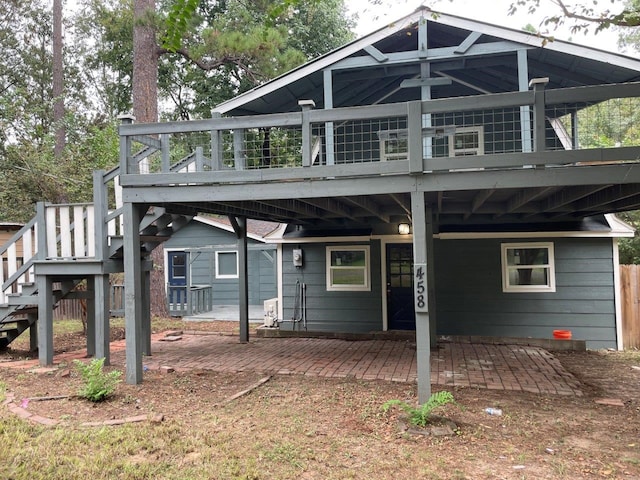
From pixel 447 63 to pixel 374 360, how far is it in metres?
5.02

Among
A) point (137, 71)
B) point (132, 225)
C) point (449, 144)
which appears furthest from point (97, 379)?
point (137, 71)

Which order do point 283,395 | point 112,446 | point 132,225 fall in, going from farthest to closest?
1. point 132,225
2. point 283,395
3. point 112,446

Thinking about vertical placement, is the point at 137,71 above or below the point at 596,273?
above

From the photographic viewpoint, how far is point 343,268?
386 inches

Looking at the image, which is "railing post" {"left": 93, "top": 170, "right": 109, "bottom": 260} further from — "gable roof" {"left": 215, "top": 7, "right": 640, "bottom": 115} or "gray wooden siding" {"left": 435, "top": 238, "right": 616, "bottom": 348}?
"gray wooden siding" {"left": 435, "top": 238, "right": 616, "bottom": 348}

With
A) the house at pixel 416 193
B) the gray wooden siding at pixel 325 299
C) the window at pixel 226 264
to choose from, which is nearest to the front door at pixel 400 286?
the house at pixel 416 193

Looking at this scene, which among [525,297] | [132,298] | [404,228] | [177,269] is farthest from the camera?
[177,269]

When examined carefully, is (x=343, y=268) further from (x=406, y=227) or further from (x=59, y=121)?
(x=59, y=121)

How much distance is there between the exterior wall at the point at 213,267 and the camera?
1482cm

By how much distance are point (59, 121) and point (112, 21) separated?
3.99 metres

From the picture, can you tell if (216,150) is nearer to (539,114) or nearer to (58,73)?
(539,114)

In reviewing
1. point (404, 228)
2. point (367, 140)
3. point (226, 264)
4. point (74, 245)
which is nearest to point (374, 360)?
point (404, 228)

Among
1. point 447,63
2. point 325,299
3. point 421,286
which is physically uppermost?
point 447,63

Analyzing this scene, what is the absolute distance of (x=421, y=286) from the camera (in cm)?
495
